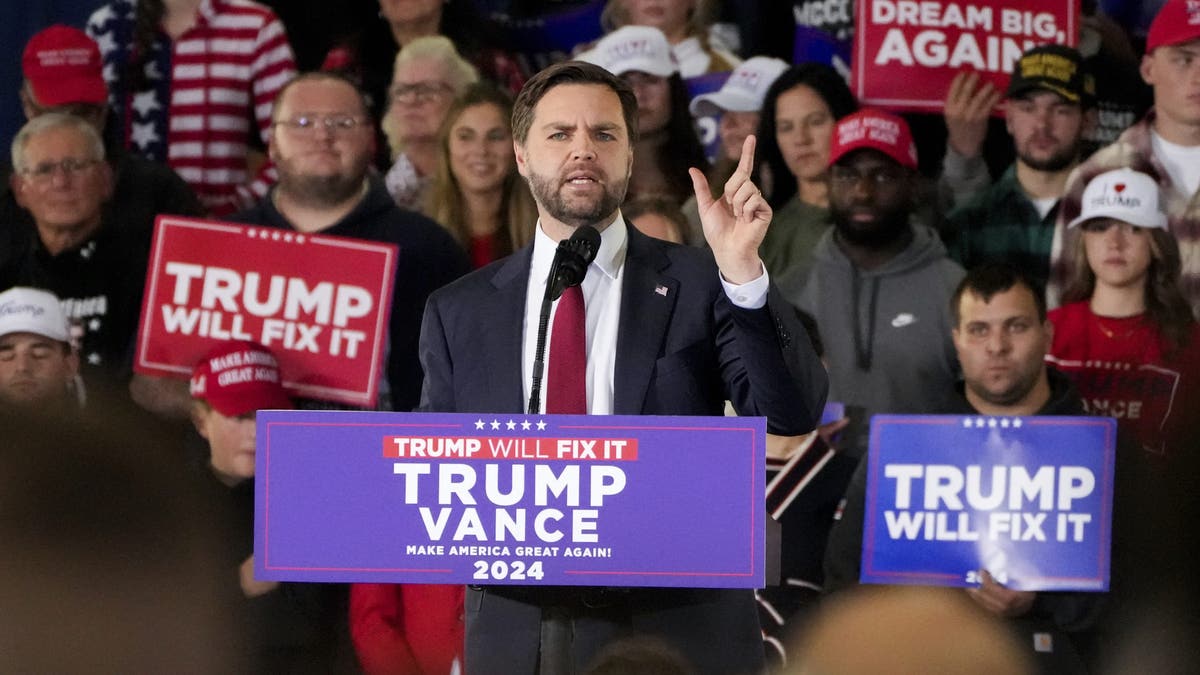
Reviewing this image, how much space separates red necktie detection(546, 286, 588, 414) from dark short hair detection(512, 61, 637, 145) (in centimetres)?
27

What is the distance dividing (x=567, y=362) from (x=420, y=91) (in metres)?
2.55

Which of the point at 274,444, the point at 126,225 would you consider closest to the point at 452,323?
the point at 274,444

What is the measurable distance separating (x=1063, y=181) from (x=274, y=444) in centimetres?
303

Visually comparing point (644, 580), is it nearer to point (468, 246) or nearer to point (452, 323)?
point (452, 323)

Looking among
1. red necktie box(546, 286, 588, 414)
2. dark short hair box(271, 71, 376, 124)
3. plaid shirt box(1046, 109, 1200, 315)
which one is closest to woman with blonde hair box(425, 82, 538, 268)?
dark short hair box(271, 71, 376, 124)

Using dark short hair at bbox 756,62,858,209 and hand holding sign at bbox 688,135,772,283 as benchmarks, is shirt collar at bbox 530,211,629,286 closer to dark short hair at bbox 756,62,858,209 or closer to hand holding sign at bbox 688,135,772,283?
hand holding sign at bbox 688,135,772,283

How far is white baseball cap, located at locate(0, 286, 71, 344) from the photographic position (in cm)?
452

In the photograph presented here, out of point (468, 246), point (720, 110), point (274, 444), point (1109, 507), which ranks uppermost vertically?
point (720, 110)

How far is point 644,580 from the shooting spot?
216 centimetres

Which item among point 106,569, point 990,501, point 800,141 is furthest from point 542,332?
point 800,141

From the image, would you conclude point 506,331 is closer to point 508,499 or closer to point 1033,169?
point 508,499

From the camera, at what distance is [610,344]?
8.03 feet

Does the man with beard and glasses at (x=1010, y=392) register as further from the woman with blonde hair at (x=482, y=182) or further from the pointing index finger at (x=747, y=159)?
the pointing index finger at (x=747, y=159)

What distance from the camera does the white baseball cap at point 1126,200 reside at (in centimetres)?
449
